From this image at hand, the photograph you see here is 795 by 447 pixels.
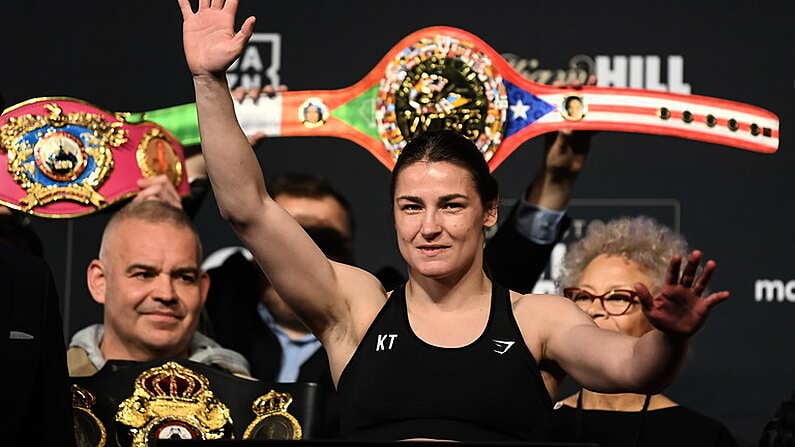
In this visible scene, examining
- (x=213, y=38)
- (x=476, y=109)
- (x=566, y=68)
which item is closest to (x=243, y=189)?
(x=213, y=38)

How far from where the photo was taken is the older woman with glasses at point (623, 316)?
3.14 meters

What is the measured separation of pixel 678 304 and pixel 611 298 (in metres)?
1.13

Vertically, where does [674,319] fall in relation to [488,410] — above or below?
above

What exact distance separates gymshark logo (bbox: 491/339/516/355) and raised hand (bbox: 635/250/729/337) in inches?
13.4

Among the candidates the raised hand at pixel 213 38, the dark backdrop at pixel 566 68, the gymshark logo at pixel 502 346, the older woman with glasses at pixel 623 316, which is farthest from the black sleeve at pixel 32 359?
the dark backdrop at pixel 566 68

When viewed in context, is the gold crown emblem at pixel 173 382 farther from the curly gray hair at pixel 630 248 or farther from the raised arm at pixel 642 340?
the curly gray hair at pixel 630 248

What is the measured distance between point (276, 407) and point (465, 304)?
59cm

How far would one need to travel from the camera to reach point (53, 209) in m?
3.40

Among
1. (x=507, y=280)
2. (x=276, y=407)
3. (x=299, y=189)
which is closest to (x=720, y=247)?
(x=507, y=280)

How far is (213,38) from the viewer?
2475mm

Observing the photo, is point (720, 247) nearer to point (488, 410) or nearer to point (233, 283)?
point (233, 283)

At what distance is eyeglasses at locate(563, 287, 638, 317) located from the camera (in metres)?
3.24

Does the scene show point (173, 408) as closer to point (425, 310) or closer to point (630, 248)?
point (425, 310)

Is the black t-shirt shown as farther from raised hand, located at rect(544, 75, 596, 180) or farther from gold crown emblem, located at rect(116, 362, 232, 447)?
gold crown emblem, located at rect(116, 362, 232, 447)
